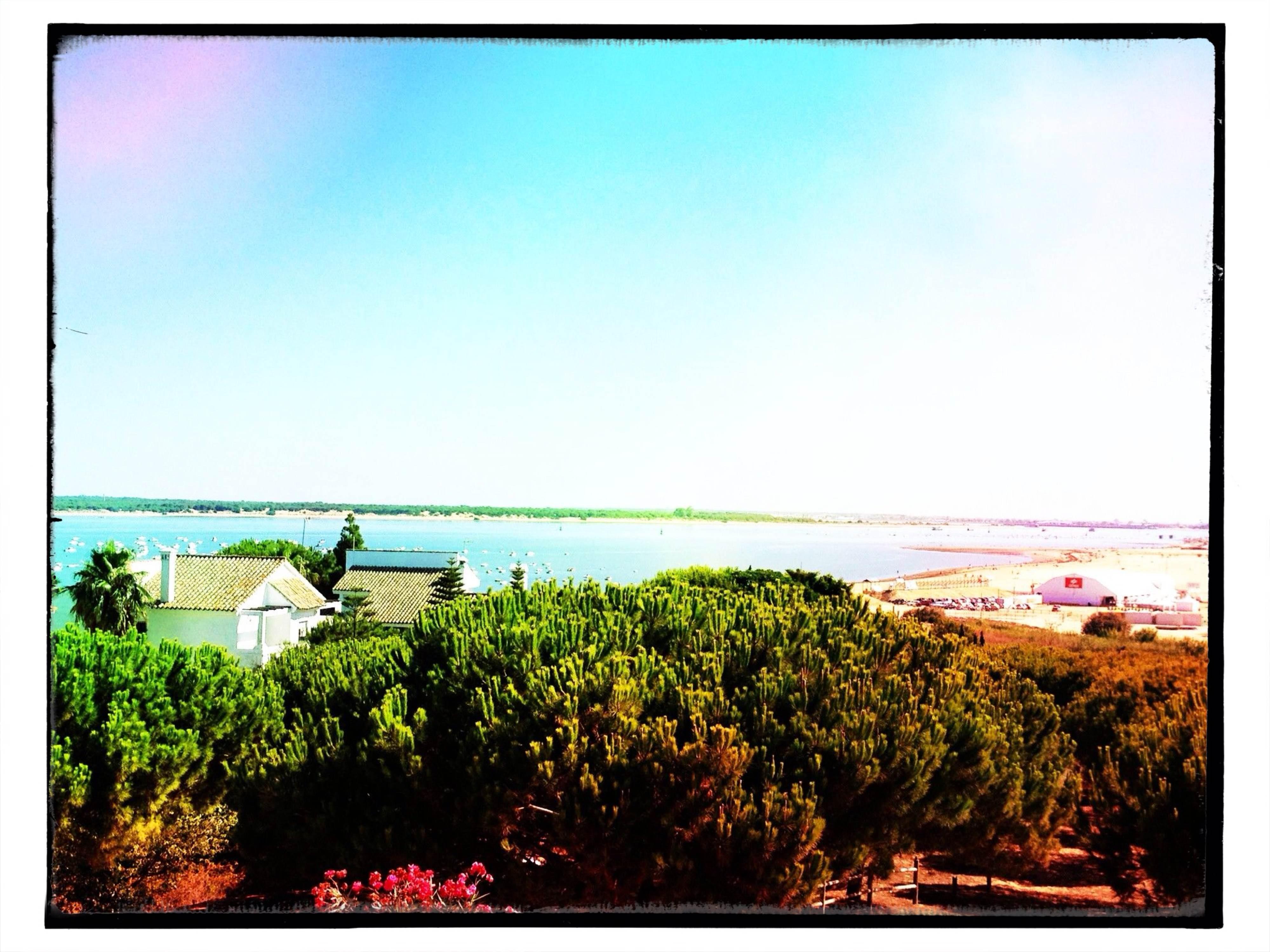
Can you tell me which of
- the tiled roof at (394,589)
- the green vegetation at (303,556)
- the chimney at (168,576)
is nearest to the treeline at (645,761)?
the tiled roof at (394,589)

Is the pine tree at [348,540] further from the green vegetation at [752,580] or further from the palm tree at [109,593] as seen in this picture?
the green vegetation at [752,580]

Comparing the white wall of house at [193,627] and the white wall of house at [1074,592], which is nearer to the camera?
the white wall of house at [1074,592]

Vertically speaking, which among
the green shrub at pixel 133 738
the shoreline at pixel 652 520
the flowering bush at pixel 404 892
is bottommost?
the flowering bush at pixel 404 892

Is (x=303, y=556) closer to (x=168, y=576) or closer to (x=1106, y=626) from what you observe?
(x=168, y=576)

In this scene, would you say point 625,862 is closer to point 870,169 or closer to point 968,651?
point 968,651

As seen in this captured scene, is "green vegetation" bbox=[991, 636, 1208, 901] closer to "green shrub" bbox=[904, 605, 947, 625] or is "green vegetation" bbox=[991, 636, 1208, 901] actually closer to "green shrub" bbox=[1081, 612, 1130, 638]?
"green shrub" bbox=[1081, 612, 1130, 638]
